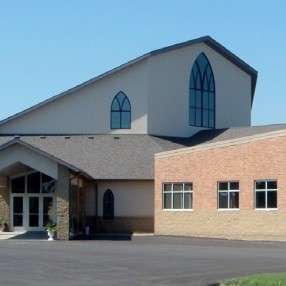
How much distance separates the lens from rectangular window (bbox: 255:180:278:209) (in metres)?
39.7

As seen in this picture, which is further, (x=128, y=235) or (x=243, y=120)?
(x=243, y=120)

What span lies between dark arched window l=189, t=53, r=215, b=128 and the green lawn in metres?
35.2

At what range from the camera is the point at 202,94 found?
55969 millimetres

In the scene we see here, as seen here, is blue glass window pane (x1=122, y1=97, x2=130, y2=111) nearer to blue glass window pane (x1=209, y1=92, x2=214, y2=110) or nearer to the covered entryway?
blue glass window pane (x1=209, y1=92, x2=214, y2=110)

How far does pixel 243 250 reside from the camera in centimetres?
3291

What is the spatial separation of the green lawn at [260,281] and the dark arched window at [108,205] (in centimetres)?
2805

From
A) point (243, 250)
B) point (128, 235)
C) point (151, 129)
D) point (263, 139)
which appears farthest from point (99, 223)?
point (243, 250)

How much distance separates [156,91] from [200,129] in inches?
172

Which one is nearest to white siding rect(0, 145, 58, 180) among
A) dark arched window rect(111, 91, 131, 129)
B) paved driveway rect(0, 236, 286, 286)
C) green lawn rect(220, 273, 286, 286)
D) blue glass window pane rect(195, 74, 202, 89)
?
paved driveway rect(0, 236, 286, 286)

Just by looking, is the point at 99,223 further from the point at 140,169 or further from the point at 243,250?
the point at 243,250

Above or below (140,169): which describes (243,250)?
below

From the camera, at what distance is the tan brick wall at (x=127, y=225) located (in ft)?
157

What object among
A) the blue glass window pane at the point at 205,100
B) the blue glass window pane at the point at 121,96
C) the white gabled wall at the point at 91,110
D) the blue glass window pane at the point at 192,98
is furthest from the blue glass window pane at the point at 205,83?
the blue glass window pane at the point at 121,96

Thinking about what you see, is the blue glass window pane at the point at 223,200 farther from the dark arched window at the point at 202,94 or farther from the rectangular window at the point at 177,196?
the dark arched window at the point at 202,94
